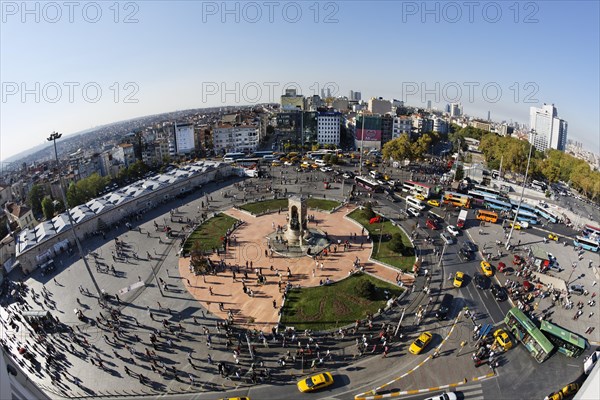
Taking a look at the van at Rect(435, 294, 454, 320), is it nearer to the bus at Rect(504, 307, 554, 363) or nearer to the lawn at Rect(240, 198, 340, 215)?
the bus at Rect(504, 307, 554, 363)

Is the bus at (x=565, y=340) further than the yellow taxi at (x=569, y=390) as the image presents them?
Yes

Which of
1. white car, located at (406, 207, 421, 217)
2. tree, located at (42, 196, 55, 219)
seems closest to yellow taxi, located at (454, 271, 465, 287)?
white car, located at (406, 207, 421, 217)

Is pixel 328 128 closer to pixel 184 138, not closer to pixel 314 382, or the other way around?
pixel 184 138

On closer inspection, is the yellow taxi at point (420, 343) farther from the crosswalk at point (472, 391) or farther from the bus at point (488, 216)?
the bus at point (488, 216)

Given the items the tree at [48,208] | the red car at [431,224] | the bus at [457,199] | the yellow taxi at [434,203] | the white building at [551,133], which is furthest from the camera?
the white building at [551,133]

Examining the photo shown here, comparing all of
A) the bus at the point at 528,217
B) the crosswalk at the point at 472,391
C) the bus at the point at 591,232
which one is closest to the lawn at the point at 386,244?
the crosswalk at the point at 472,391
